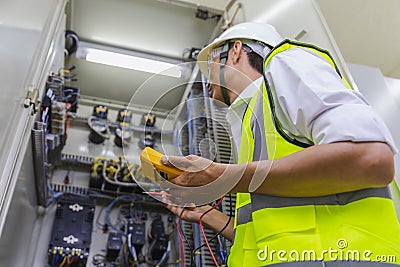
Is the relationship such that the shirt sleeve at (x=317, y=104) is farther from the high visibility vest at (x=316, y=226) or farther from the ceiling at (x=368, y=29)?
the ceiling at (x=368, y=29)

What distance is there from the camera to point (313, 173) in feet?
2.54

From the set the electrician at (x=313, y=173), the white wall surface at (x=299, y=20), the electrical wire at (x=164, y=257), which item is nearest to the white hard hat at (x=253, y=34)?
the white wall surface at (x=299, y=20)

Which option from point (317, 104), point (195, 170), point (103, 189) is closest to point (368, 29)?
point (103, 189)

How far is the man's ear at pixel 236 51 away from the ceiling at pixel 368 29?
1.68m

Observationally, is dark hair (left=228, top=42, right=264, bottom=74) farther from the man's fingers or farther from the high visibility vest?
the man's fingers

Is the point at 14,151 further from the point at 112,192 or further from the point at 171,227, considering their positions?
the point at 171,227

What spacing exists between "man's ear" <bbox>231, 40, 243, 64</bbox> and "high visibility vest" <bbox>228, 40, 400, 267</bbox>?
35 cm

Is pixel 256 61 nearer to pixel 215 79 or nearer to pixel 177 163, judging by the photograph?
pixel 215 79

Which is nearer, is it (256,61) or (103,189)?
(256,61)

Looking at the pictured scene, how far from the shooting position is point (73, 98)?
253 centimetres

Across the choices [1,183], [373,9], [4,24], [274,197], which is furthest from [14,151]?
[373,9]

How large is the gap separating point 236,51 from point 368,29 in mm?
2038

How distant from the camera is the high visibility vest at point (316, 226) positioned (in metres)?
0.78

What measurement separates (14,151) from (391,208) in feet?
3.95
